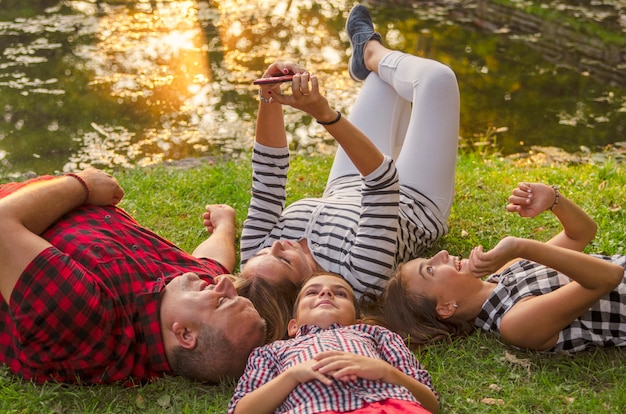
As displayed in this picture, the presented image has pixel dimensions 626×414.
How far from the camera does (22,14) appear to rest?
9.68m

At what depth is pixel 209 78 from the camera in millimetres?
7738

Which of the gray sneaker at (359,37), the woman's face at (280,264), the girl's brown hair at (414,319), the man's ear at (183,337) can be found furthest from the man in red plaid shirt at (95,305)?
the gray sneaker at (359,37)

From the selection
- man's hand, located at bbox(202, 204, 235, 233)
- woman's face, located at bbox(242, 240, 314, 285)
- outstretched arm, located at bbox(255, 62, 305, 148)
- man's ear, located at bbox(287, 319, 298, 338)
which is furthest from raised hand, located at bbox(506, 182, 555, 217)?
man's hand, located at bbox(202, 204, 235, 233)

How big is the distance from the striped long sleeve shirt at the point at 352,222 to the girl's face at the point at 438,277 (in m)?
0.18

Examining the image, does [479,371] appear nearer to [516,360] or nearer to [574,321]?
[516,360]

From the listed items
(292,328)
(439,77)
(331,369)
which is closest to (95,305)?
(292,328)

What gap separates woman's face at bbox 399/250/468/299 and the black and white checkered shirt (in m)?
0.16

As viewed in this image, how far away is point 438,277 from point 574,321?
0.57 metres

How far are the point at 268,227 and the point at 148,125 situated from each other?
11.3 feet

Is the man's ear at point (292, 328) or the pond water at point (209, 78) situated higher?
the man's ear at point (292, 328)

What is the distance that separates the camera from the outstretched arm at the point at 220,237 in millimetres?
3836

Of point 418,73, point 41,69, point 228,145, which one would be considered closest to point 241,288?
point 418,73

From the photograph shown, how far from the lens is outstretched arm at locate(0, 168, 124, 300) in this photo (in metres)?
2.74

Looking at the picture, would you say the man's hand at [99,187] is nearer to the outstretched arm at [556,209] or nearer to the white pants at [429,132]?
the white pants at [429,132]
